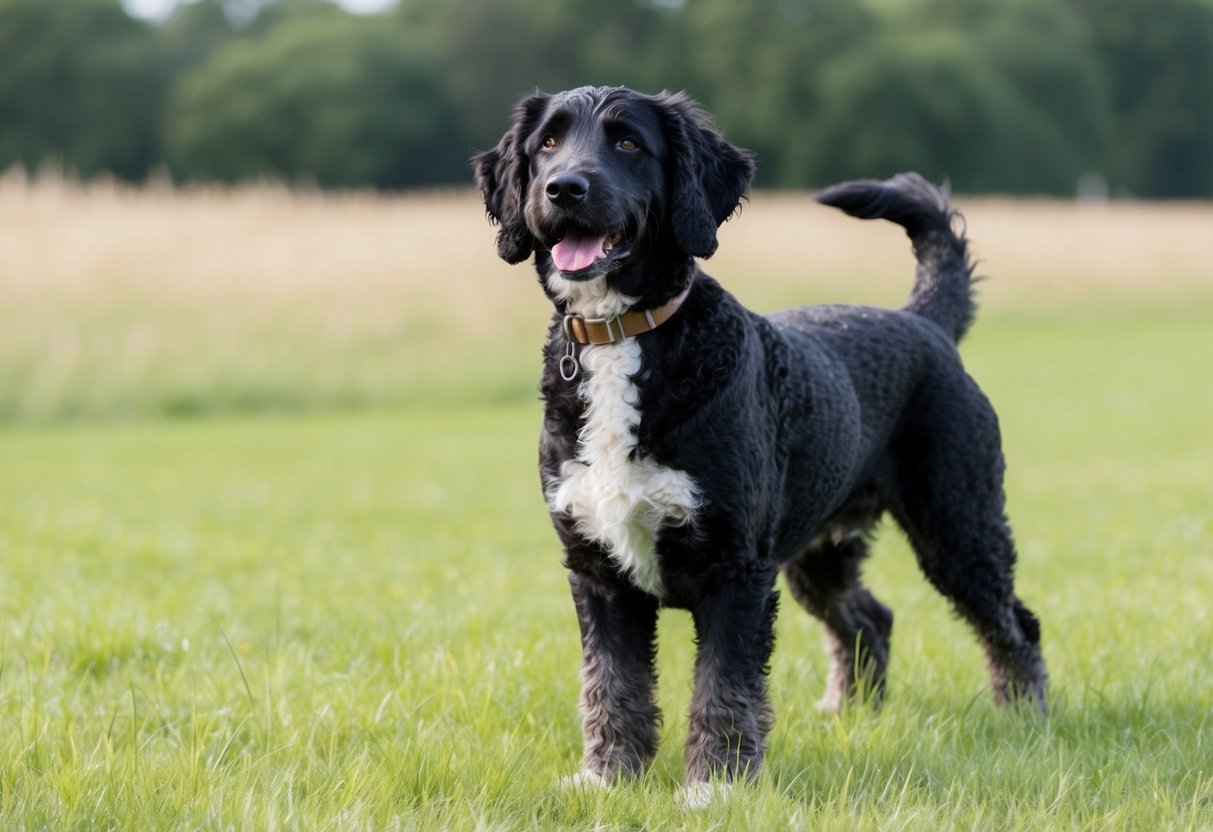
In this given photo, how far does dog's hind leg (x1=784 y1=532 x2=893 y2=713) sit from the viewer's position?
5.03m

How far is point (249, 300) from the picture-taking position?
17953mm

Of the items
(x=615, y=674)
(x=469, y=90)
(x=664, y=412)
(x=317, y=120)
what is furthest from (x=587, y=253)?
(x=469, y=90)

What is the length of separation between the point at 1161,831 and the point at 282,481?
8.92 metres

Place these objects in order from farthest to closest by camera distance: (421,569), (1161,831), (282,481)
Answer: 1. (282,481)
2. (421,569)
3. (1161,831)

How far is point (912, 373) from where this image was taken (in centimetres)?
479

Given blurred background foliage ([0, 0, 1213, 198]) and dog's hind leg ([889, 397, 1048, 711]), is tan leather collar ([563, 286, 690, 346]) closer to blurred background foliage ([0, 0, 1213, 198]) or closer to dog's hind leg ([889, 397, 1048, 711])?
dog's hind leg ([889, 397, 1048, 711])

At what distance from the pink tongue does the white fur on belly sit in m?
0.27

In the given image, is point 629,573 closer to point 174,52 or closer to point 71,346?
point 71,346

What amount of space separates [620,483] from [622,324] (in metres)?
0.48

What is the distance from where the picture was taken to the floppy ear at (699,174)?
157 inches

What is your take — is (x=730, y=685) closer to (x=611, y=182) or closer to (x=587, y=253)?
(x=587, y=253)

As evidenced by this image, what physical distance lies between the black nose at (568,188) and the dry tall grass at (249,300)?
12214 mm

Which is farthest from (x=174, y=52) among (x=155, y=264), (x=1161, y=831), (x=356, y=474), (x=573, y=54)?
(x=1161, y=831)

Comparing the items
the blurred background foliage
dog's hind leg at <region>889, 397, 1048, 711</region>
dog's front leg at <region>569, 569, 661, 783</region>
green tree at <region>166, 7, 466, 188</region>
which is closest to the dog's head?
dog's front leg at <region>569, 569, 661, 783</region>
